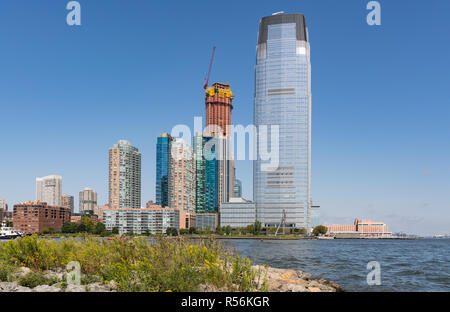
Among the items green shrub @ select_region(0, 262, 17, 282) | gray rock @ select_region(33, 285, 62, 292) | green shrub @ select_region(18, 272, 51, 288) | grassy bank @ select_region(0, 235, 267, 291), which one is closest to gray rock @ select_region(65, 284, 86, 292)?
gray rock @ select_region(33, 285, 62, 292)

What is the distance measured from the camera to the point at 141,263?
17.7m

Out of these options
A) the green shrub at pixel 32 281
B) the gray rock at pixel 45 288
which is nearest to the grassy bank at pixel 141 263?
the green shrub at pixel 32 281

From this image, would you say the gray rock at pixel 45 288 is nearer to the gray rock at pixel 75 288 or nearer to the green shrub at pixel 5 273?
the gray rock at pixel 75 288

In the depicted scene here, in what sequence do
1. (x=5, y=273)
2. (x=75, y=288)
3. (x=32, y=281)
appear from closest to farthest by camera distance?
(x=75, y=288) < (x=32, y=281) < (x=5, y=273)

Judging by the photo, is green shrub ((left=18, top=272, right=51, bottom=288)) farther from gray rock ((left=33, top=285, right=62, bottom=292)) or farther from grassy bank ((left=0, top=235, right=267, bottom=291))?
gray rock ((left=33, top=285, right=62, bottom=292))

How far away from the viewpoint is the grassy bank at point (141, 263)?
53.3ft

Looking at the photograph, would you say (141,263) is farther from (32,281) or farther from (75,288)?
(32,281)

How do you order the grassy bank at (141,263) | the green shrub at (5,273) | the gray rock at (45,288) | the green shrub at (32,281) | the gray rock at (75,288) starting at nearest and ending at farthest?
1. the grassy bank at (141,263)
2. the gray rock at (75,288)
3. the gray rock at (45,288)
4. the green shrub at (32,281)
5. the green shrub at (5,273)

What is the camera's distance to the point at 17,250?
972 inches

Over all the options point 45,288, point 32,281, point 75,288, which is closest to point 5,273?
point 32,281

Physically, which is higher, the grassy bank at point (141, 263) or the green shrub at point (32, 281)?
the grassy bank at point (141, 263)

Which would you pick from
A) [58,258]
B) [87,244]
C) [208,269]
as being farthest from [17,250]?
[208,269]

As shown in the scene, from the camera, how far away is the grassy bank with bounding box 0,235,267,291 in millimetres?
16234
